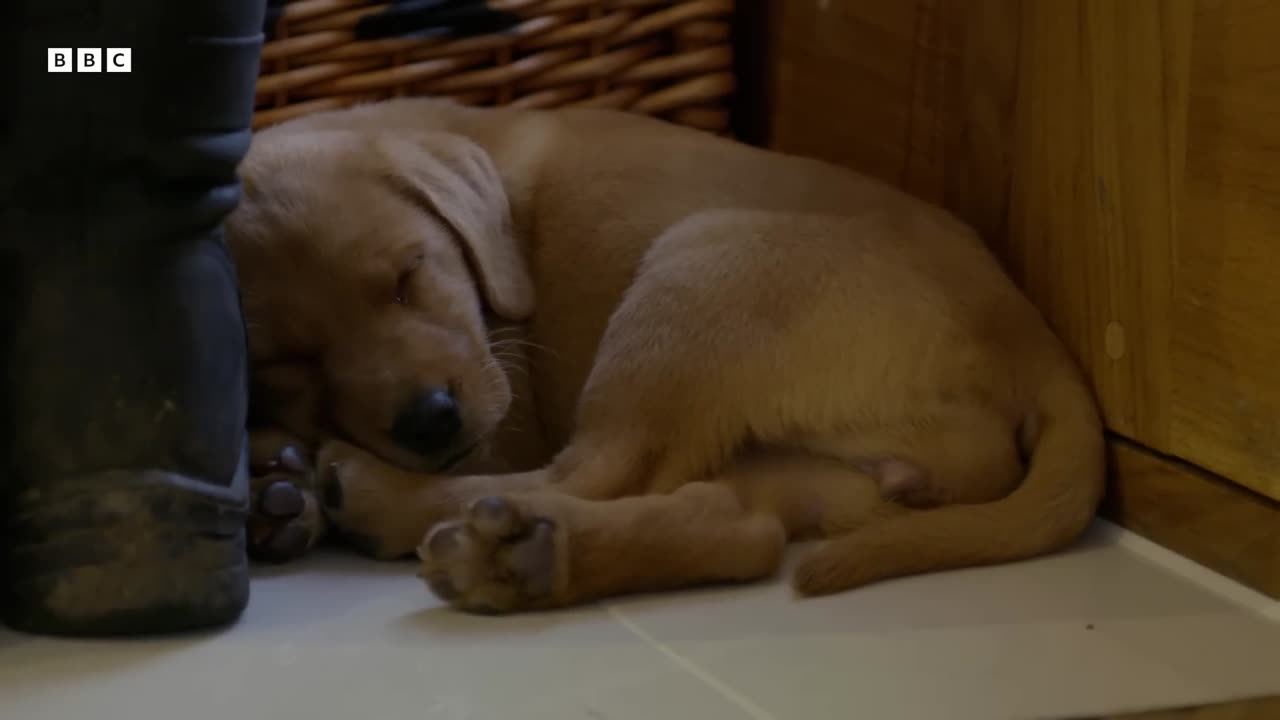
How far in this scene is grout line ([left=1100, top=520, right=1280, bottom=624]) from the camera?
5.81 ft

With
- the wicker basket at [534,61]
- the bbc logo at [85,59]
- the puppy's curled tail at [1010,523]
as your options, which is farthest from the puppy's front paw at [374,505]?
the wicker basket at [534,61]

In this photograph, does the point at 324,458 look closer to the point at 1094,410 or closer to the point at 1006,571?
the point at 1006,571

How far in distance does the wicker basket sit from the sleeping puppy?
0.92ft

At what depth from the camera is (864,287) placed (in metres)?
1.98

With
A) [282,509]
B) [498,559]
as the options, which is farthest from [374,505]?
[498,559]

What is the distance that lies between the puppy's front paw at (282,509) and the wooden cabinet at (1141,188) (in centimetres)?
106

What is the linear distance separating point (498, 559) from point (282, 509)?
358 mm

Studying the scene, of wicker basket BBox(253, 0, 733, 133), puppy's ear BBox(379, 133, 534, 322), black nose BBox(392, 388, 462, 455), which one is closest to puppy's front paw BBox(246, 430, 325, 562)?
black nose BBox(392, 388, 462, 455)

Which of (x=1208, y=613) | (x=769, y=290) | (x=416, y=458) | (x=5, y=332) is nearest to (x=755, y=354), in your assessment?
(x=769, y=290)

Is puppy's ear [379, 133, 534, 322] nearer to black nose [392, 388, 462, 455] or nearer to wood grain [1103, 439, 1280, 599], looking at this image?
black nose [392, 388, 462, 455]

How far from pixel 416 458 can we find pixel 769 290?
20.9 inches

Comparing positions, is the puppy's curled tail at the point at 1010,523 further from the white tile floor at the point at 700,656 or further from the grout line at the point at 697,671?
the grout line at the point at 697,671

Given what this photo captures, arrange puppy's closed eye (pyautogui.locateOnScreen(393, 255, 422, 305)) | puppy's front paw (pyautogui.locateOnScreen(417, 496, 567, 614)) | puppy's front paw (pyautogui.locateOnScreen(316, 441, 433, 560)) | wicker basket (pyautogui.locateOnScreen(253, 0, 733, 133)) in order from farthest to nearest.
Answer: wicker basket (pyautogui.locateOnScreen(253, 0, 733, 133)), puppy's closed eye (pyautogui.locateOnScreen(393, 255, 422, 305)), puppy's front paw (pyautogui.locateOnScreen(316, 441, 433, 560)), puppy's front paw (pyautogui.locateOnScreen(417, 496, 567, 614))

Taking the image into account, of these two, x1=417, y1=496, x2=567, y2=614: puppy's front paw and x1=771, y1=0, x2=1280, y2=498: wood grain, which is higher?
x1=771, y1=0, x2=1280, y2=498: wood grain
